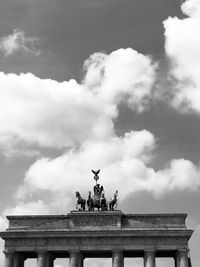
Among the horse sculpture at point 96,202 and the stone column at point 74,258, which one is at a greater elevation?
the horse sculpture at point 96,202

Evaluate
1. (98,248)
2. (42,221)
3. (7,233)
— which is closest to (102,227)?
(98,248)

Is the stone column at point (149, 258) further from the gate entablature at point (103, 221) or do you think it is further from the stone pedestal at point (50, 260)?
the stone pedestal at point (50, 260)

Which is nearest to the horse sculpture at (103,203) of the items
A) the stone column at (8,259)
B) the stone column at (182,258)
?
the stone column at (182,258)

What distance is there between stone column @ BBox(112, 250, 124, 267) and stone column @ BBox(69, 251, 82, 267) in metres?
3.94

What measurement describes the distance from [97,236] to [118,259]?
345 centimetres

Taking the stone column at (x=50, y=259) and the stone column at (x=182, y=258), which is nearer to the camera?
the stone column at (x=182, y=258)

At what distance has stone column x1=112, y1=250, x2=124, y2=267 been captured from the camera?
57294 millimetres

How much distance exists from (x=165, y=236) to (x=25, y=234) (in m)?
15.9

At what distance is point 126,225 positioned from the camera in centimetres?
5925

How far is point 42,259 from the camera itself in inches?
2291

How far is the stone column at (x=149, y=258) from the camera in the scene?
5703cm

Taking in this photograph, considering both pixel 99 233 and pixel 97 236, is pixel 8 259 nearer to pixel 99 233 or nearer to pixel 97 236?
pixel 97 236

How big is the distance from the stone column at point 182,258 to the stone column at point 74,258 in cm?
1107

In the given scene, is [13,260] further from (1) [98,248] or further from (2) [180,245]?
(2) [180,245]
